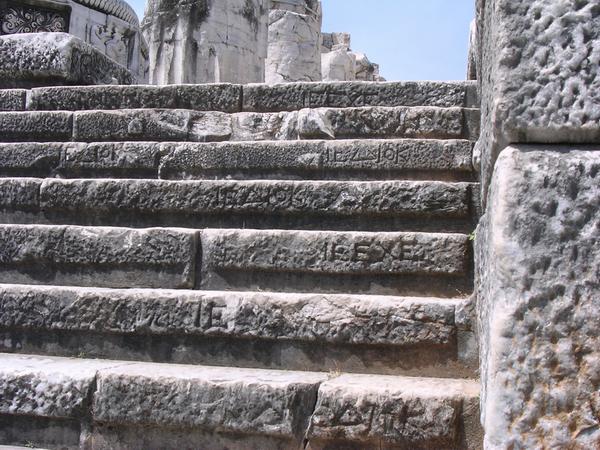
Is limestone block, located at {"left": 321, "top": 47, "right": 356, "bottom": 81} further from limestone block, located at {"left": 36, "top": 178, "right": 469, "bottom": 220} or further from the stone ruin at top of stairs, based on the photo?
limestone block, located at {"left": 36, "top": 178, "right": 469, "bottom": 220}

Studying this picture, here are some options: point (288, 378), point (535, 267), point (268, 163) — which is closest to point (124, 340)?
point (288, 378)

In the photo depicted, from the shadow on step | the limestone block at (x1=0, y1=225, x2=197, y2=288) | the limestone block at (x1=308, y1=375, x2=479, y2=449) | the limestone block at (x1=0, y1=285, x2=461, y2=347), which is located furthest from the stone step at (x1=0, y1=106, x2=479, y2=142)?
the limestone block at (x1=308, y1=375, x2=479, y2=449)

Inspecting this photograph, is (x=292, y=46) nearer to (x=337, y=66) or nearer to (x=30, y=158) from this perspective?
(x=337, y=66)

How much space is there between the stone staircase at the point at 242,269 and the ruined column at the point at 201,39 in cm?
503

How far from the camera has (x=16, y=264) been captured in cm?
382

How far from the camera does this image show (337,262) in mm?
3371

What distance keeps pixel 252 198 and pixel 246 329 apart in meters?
1.02

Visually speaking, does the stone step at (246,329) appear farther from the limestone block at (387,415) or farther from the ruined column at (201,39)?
the ruined column at (201,39)

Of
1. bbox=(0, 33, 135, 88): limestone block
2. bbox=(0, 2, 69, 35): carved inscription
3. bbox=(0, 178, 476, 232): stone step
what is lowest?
bbox=(0, 178, 476, 232): stone step

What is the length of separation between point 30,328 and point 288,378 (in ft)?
4.49

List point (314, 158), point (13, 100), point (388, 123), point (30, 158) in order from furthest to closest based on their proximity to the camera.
Result: point (13, 100)
point (30, 158)
point (388, 123)
point (314, 158)

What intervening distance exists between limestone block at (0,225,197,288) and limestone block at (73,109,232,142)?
1.14m

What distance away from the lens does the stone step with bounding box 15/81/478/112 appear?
15.8 feet

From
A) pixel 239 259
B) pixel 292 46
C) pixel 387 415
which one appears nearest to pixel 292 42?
pixel 292 46
